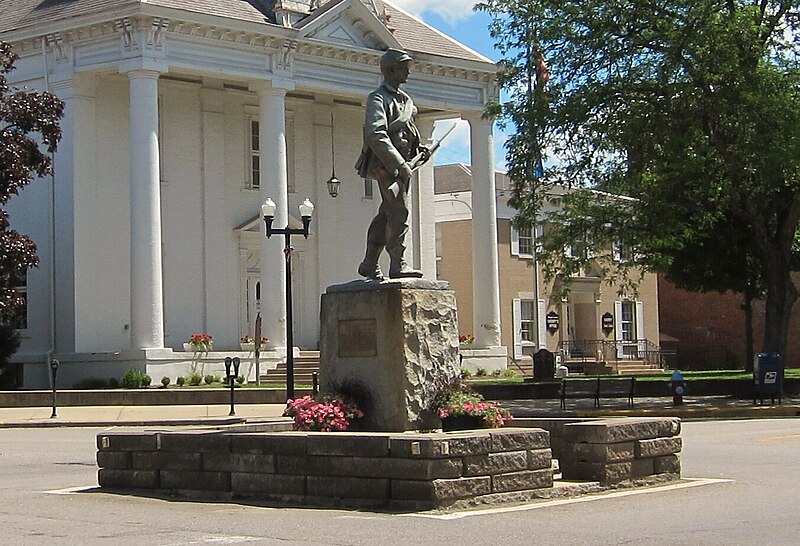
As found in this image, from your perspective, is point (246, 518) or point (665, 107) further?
point (665, 107)

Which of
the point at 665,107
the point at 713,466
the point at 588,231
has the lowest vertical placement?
the point at 713,466

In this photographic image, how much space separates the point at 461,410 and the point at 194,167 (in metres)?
30.6

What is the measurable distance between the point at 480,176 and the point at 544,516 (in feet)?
118

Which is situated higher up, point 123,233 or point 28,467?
point 123,233

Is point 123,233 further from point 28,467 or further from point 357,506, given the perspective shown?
point 357,506

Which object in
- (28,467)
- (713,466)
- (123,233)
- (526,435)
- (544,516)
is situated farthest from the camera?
(123,233)

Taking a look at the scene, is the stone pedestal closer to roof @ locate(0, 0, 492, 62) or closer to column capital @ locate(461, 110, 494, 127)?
roof @ locate(0, 0, 492, 62)

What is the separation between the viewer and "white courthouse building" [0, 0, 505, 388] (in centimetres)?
3981

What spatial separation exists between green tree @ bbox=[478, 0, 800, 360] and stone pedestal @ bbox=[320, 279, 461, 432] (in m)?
17.0

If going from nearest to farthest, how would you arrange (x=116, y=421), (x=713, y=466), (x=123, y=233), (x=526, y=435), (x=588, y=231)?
1. (x=526, y=435)
2. (x=713, y=466)
3. (x=116, y=421)
4. (x=588, y=231)
5. (x=123, y=233)

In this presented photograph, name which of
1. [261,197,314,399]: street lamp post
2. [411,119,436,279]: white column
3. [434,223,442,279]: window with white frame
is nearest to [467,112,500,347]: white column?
[411,119,436,279]: white column

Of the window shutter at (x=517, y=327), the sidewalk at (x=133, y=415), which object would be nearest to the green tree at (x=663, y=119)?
the sidewalk at (x=133, y=415)

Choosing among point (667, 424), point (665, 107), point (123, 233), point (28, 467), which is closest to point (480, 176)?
point (123, 233)

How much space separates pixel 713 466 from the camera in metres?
17.6
